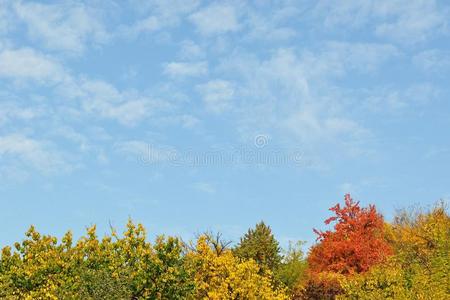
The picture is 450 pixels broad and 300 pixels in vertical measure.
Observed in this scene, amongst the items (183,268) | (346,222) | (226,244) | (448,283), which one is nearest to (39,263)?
(183,268)

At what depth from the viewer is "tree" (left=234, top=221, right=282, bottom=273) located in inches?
2628

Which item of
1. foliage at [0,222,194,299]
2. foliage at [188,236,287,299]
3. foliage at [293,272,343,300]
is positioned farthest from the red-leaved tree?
foliage at [0,222,194,299]

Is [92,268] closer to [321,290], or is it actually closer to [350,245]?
[321,290]

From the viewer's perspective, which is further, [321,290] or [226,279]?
[321,290]

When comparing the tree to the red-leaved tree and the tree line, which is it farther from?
the tree line

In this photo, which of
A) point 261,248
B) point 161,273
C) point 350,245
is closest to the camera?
point 161,273

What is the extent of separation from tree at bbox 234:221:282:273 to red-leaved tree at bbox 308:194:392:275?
537cm

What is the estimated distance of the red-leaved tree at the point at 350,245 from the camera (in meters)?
59.2

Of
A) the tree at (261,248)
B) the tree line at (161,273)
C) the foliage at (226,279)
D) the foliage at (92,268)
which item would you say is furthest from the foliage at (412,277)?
the tree at (261,248)

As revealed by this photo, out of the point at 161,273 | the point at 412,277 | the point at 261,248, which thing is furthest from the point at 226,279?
the point at 261,248

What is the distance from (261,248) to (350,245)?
450 inches

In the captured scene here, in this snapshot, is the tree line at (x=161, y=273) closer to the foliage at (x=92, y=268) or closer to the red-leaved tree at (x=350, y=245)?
the foliage at (x=92, y=268)

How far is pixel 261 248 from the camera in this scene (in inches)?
2650

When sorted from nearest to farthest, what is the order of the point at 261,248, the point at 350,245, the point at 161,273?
the point at 161,273, the point at 350,245, the point at 261,248
